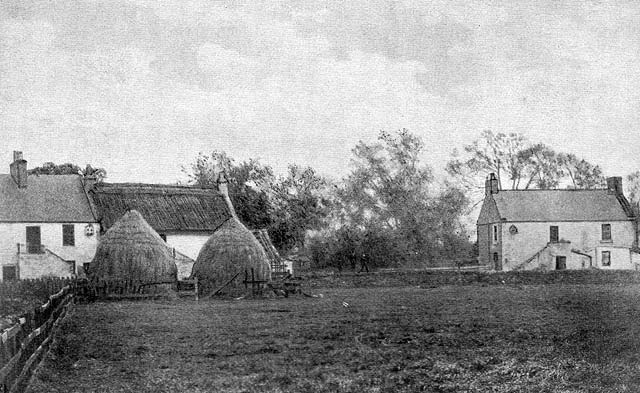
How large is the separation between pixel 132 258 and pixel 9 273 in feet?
43.5

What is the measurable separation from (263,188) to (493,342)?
53600 mm

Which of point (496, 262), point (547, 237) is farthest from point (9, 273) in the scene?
point (547, 237)

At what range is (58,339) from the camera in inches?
665

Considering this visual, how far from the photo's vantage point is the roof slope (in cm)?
5953

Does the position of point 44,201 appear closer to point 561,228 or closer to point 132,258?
point 132,258

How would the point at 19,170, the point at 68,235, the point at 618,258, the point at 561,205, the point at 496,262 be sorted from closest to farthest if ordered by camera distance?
the point at 68,235 → the point at 19,170 → the point at 618,258 → the point at 561,205 → the point at 496,262

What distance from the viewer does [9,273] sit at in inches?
1745

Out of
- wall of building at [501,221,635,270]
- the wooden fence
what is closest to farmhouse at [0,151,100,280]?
wall of building at [501,221,635,270]

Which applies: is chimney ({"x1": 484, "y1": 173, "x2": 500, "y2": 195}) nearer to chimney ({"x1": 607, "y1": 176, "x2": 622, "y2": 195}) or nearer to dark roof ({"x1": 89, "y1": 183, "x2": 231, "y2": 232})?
chimney ({"x1": 607, "y1": 176, "x2": 622, "y2": 195})

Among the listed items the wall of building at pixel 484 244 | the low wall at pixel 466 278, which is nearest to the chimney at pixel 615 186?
the wall of building at pixel 484 244

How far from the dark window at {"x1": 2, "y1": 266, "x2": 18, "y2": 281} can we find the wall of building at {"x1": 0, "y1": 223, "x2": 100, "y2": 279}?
0.33 meters

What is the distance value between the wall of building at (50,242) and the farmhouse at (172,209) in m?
1.54

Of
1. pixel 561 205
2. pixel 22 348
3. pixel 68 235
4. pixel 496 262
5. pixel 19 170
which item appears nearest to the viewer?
pixel 22 348

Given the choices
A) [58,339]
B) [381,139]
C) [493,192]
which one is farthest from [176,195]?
[58,339]
